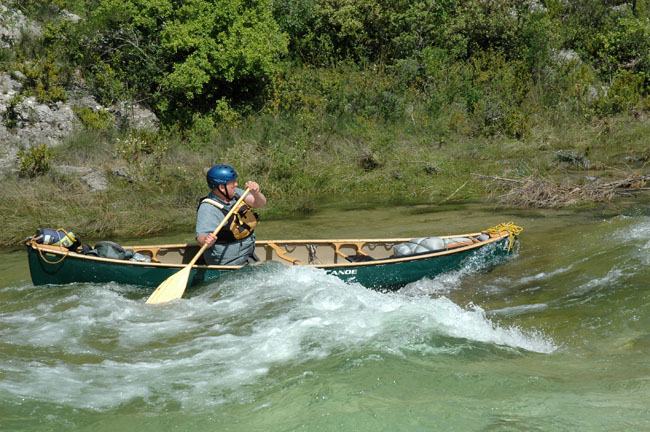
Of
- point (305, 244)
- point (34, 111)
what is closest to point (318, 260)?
point (305, 244)

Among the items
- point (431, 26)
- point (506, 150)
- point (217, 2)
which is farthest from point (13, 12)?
point (506, 150)

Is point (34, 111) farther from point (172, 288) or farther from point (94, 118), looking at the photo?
point (172, 288)

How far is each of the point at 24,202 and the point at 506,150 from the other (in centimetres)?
1045

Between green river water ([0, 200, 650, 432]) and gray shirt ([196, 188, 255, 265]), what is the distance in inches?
15.0

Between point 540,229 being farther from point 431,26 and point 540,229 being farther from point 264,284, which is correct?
point 431,26

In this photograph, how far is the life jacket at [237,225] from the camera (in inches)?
271

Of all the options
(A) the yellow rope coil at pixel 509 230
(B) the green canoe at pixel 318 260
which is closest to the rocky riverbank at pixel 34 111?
(B) the green canoe at pixel 318 260

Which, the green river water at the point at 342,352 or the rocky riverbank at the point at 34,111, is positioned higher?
the rocky riverbank at the point at 34,111

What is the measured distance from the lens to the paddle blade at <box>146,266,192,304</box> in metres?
6.48

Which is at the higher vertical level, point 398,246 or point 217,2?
point 217,2

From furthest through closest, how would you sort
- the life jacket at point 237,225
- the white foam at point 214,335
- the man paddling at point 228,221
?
the life jacket at point 237,225 → the man paddling at point 228,221 → the white foam at point 214,335

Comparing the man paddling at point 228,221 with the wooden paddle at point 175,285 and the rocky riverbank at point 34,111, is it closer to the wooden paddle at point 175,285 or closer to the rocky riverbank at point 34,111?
the wooden paddle at point 175,285

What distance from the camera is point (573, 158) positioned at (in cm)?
1352

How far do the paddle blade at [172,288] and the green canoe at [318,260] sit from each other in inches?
6.9
